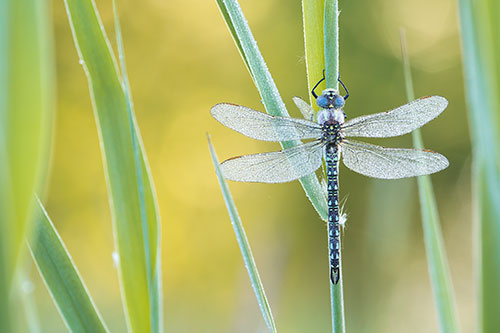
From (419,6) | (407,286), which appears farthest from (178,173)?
(407,286)

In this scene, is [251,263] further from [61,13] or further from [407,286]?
[61,13]

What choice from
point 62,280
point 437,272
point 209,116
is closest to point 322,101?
point 437,272

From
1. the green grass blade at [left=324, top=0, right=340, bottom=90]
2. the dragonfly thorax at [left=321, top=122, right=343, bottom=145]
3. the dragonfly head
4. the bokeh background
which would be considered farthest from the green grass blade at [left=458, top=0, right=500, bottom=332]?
the bokeh background

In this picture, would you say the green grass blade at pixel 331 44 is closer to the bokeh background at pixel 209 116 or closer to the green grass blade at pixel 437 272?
the green grass blade at pixel 437 272

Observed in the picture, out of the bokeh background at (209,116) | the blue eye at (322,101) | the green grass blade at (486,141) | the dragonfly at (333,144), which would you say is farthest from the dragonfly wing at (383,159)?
the bokeh background at (209,116)

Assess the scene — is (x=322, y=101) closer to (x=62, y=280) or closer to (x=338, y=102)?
(x=338, y=102)

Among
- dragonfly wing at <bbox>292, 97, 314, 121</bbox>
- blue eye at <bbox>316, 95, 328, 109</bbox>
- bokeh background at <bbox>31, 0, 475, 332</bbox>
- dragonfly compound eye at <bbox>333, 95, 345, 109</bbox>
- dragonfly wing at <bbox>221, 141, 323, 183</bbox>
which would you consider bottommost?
dragonfly wing at <bbox>221, 141, 323, 183</bbox>

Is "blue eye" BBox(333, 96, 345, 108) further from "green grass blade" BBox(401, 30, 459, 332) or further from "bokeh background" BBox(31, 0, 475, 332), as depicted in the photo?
"bokeh background" BBox(31, 0, 475, 332)
